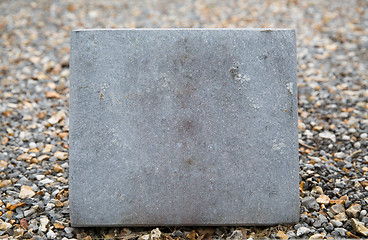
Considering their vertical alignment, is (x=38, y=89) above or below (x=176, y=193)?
above

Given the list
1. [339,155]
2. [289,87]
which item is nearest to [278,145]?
[289,87]

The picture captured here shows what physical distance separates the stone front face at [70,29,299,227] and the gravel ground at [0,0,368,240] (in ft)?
0.77

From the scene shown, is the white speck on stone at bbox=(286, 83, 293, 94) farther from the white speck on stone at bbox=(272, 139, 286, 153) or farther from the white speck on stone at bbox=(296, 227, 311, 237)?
the white speck on stone at bbox=(296, 227, 311, 237)

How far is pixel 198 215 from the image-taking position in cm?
180

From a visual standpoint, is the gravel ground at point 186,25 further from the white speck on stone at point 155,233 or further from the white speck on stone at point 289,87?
the white speck on stone at point 289,87

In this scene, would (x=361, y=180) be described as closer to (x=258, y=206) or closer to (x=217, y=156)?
(x=258, y=206)

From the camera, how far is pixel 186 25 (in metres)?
4.32

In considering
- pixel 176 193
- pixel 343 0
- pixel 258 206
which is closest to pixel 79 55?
pixel 176 193

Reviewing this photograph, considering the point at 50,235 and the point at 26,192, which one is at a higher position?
the point at 26,192

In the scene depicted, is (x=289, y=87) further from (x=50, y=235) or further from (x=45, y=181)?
(x=45, y=181)

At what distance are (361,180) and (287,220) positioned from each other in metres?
0.61

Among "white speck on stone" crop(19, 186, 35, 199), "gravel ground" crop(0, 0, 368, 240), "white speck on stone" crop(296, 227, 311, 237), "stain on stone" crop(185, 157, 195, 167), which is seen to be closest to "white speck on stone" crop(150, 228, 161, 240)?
"gravel ground" crop(0, 0, 368, 240)

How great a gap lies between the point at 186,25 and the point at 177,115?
276cm

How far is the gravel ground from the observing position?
187 centimetres
